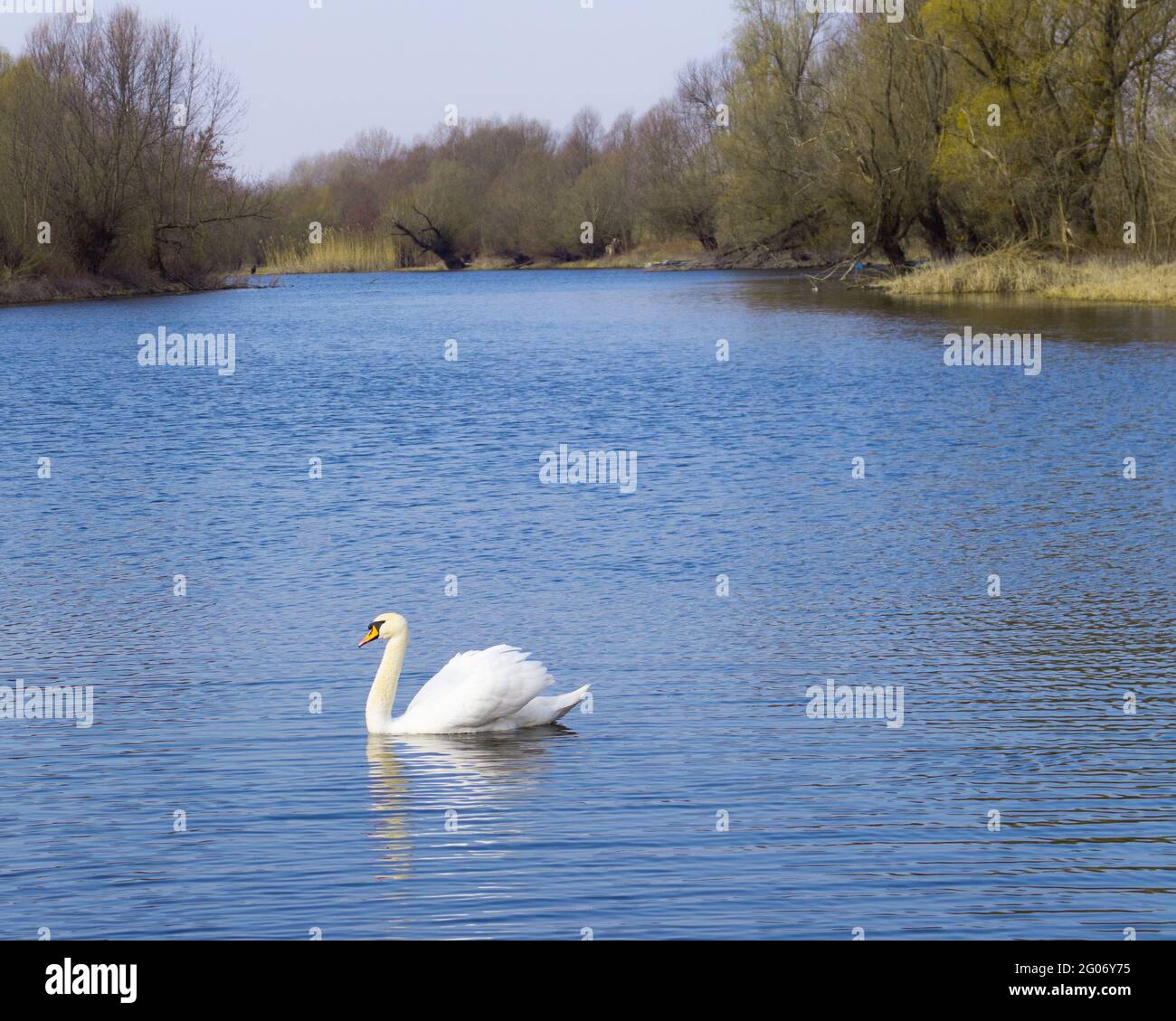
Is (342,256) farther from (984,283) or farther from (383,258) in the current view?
(984,283)

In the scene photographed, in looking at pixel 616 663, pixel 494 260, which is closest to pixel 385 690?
pixel 616 663

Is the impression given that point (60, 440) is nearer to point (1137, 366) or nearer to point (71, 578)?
point (71, 578)

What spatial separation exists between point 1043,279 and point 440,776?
3865cm

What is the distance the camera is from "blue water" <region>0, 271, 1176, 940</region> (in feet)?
19.1

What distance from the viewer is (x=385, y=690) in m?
8.14

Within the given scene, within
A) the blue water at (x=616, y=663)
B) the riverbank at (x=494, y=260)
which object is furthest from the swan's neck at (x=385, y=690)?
the riverbank at (x=494, y=260)

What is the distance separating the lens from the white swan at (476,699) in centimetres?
798

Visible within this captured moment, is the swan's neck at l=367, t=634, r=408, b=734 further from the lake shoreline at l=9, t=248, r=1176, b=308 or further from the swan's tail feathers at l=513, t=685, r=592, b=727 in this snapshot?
the lake shoreline at l=9, t=248, r=1176, b=308

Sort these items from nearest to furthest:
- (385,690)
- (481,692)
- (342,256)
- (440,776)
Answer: (440,776) → (481,692) → (385,690) → (342,256)

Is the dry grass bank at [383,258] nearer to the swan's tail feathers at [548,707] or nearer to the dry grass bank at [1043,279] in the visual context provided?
the dry grass bank at [1043,279]

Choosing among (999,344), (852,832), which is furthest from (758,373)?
(852,832)

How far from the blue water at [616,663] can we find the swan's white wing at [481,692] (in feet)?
0.53

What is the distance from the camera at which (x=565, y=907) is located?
5.58 m
